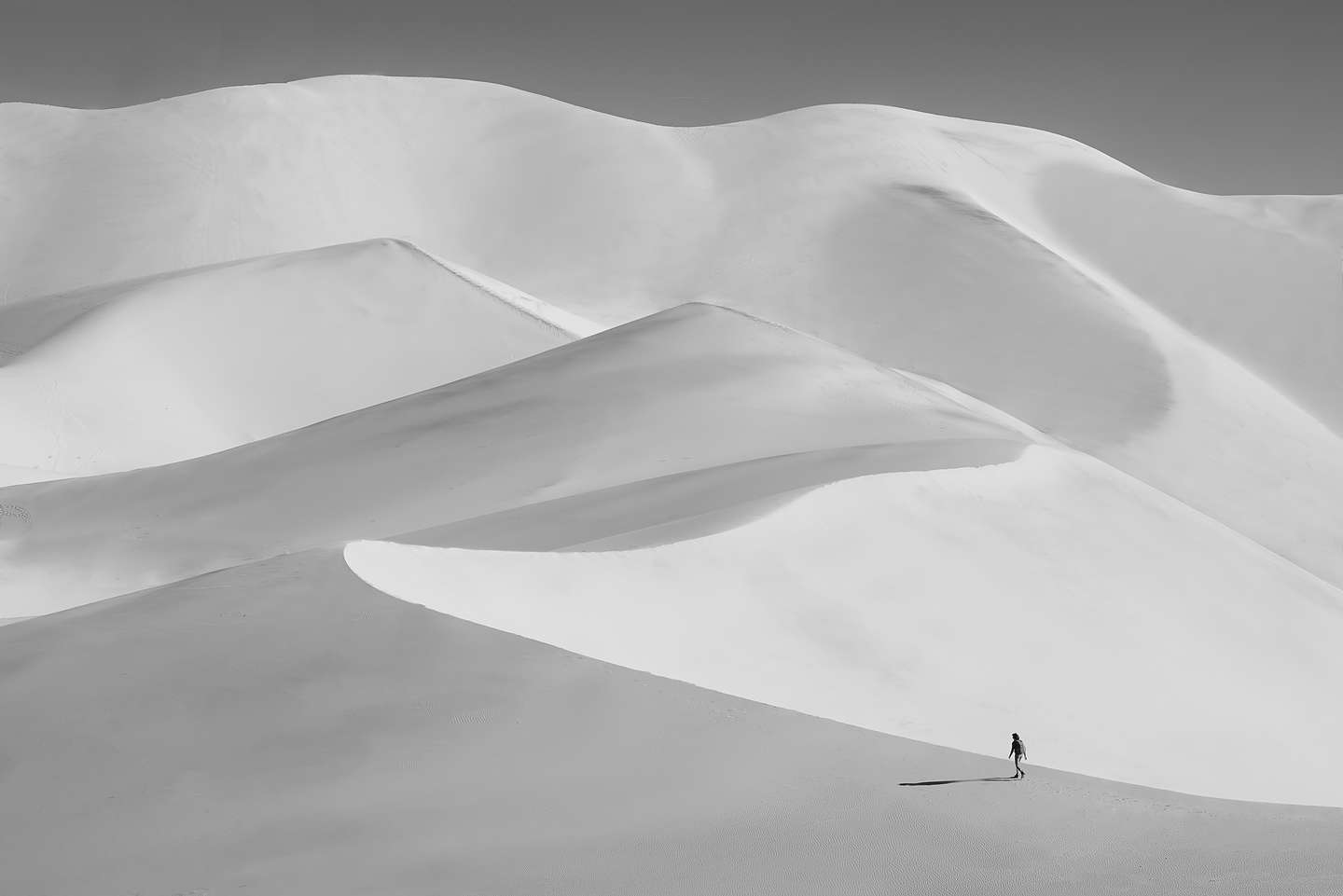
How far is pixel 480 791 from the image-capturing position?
1156 centimetres

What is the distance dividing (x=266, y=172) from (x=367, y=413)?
38.1 metres

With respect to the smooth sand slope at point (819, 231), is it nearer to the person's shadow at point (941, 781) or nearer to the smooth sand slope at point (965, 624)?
the smooth sand slope at point (965, 624)

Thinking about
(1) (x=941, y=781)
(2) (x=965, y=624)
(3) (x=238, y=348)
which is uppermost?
(3) (x=238, y=348)

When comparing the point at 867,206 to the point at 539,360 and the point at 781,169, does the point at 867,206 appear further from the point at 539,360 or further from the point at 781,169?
the point at 539,360

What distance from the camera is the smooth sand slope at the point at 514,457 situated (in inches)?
941

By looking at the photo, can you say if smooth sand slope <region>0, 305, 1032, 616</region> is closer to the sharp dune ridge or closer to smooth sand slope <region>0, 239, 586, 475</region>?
the sharp dune ridge

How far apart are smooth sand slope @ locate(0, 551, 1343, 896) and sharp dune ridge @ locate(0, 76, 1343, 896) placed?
41 millimetres

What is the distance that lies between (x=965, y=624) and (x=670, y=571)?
3.51 m

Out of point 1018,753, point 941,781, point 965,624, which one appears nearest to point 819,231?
point 965,624

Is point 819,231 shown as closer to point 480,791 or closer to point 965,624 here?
point 965,624

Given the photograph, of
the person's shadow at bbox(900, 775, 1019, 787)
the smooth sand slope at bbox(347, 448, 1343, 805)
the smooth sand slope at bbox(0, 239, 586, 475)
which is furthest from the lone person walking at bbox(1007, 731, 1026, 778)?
the smooth sand slope at bbox(0, 239, 586, 475)

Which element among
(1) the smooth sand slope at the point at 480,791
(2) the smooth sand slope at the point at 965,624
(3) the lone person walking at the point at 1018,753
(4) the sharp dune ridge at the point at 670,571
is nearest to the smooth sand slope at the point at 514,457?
(4) the sharp dune ridge at the point at 670,571

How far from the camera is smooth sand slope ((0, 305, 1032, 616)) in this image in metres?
23.9

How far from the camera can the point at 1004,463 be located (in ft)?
71.7
